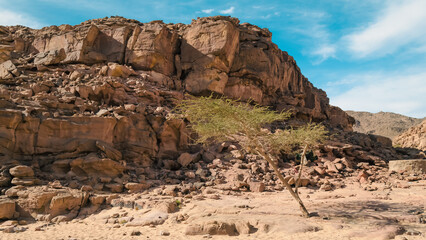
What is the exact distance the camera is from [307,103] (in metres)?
32.2

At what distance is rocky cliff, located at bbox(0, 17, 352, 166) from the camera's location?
44.1 ft

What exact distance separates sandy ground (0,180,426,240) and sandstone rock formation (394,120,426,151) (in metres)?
23.5

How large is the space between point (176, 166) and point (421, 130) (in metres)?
33.2

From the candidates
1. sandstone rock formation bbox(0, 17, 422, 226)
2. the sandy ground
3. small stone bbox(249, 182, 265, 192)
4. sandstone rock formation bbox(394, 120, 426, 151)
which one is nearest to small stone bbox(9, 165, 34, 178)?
sandstone rock formation bbox(0, 17, 422, 226)

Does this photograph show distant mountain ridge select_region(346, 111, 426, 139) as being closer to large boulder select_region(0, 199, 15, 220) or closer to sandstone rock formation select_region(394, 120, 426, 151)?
sandstone rock formation select_region(394, 120, 426, 151)

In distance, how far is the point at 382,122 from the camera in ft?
237

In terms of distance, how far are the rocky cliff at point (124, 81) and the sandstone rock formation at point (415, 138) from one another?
12521 millimetres

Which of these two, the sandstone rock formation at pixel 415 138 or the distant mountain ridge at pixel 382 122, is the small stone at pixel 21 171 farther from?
the distant mountain ridge at pixel 382 122

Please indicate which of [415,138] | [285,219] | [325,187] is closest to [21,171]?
[285,219]

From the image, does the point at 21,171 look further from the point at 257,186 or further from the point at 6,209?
the point at 257,186

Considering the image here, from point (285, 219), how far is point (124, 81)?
16.1m

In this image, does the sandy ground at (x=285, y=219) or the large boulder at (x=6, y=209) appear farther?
the large boulder at (x=6, y=209)

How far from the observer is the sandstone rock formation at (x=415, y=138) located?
30.8 meters

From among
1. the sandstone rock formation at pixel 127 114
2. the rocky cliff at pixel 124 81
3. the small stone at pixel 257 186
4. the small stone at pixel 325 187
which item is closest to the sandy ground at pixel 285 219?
the small stone at pixel 257 186
